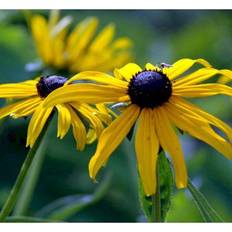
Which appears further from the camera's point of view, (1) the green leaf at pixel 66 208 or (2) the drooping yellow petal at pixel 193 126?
(1) the green leaf at pixel 66 208

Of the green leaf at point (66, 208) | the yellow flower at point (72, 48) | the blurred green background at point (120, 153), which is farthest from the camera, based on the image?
the yellow flower at point (72, 48)

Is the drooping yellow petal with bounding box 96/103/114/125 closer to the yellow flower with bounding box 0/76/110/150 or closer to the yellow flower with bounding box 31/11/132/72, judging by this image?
the yellow flower with bounding box 0/76/110/150

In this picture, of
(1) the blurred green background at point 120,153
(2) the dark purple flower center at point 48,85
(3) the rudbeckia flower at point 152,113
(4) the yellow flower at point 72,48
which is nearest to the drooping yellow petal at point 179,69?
(3) the rudbeckia flower at point 152,113

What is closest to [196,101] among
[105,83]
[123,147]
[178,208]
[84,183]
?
[123,147]

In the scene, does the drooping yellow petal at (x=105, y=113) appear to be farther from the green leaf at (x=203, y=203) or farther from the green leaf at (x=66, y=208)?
the green leaf at (x=66, y=208)

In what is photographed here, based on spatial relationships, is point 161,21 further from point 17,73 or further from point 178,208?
point 178,208

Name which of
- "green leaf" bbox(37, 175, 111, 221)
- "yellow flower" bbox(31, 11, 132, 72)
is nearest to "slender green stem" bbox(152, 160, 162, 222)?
"green leaf" bbox(37, 175, 111, 221)

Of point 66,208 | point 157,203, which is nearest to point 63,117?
point 157,203
